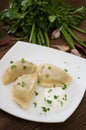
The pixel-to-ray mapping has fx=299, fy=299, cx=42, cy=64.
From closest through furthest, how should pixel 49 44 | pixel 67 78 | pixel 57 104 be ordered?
pixel 57 104 < pixel 67 78 < pixel 49 44

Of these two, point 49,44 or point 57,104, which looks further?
point 49,44

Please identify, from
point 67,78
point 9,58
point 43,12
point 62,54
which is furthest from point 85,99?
point 43,12

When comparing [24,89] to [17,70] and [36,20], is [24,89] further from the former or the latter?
[36,20]

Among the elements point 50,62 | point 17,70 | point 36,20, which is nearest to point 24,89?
point 17,70

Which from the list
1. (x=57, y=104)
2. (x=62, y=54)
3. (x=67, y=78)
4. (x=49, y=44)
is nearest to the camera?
(x=57, y=104)

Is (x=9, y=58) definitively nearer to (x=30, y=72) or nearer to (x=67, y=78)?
(x=30, y=72)

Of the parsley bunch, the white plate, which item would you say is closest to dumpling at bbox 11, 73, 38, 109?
the white plate

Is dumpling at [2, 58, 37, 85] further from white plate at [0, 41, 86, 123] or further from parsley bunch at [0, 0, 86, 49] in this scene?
parsley bunch at [0, 0, 86, 49]
